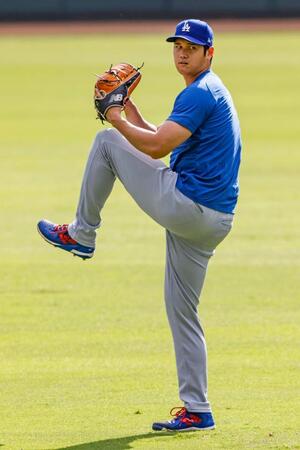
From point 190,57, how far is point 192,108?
1.15 ft

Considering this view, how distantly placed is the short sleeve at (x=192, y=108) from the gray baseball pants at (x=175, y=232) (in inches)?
15.9

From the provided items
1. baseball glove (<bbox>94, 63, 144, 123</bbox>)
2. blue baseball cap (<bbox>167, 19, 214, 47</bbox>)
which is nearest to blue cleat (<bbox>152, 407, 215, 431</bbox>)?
baseball glove (<bbox>94, 63, 144, 123</bbox>)

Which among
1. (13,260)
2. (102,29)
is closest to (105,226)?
(13,260)

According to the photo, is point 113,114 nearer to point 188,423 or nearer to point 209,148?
point 209,148

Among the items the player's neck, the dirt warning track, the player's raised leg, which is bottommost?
the dirt warning track

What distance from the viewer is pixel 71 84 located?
34438mm

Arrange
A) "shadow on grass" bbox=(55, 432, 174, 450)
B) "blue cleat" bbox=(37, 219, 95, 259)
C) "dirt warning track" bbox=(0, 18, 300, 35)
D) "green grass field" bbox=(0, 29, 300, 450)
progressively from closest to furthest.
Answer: "shadow on grass" bbox=(55, 432, 174, 450) < "green grass field" bbox=(0, 29, 300, 450) < "blue cleat" bbox=(37, 219, 95, 259) < "dirt warning track" bbox=(0, 18, 300, 35)

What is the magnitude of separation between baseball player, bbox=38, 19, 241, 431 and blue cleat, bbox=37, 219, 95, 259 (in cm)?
27

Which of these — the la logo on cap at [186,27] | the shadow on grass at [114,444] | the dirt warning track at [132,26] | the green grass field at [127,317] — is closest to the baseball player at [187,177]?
the la logo on cap at [186,27]

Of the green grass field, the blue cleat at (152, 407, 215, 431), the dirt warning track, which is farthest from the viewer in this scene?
the dirt warning track

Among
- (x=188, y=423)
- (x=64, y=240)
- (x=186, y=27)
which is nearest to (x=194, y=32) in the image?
(x=186, y=27)

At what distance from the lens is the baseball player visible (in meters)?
6.41

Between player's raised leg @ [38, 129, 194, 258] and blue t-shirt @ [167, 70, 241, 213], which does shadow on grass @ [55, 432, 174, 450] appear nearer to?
player's raised leg @ [38, 129, 194, 258]

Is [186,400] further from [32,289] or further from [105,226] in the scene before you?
[105,226]
